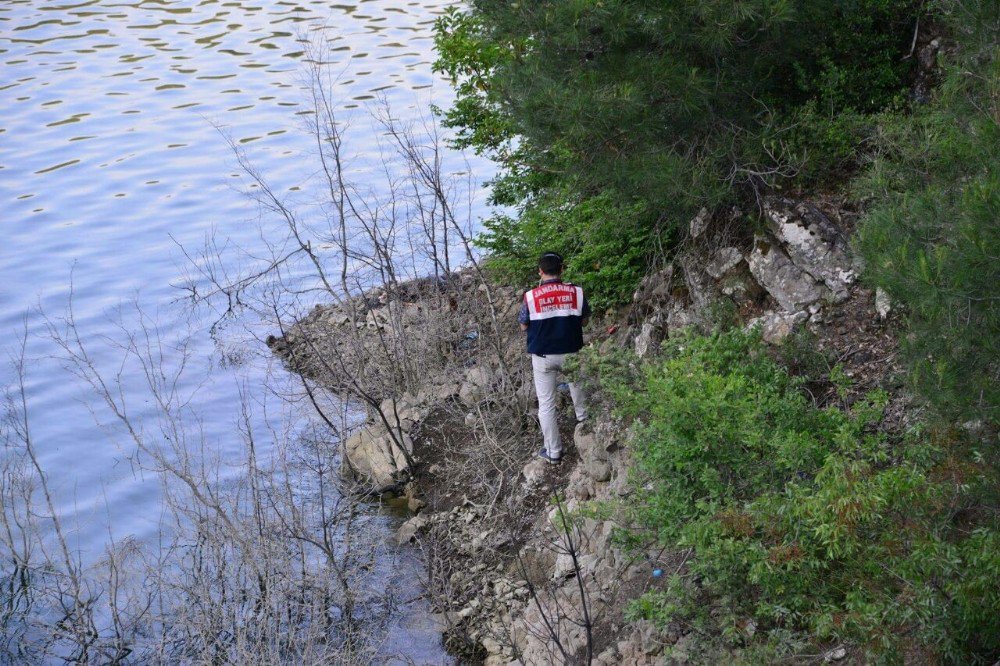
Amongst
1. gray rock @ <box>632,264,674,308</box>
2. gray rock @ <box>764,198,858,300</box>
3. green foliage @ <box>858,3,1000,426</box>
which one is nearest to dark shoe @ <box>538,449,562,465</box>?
gray rock @ <box>632,264,674,308</box>

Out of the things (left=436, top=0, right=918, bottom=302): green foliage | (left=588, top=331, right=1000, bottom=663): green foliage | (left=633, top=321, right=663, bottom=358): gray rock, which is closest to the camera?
(left=588, top=331, right=1000, bottom=663): green foliage

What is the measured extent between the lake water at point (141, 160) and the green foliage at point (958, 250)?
383 inches

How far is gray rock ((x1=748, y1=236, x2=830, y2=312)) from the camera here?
8914 millimetres

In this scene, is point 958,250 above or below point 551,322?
above

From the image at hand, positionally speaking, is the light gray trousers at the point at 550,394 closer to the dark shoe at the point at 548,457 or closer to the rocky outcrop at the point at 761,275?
the dark shoe at the point at 548,457

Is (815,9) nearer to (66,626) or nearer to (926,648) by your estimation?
(926,648)

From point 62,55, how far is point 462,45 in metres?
18.9

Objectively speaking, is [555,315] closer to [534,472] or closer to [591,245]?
[591,245]

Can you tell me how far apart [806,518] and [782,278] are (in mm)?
3384

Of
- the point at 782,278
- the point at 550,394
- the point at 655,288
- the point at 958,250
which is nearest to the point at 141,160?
the point at 550,394

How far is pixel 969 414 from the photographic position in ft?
19.2

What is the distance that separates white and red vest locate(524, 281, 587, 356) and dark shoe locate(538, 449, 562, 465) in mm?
1359

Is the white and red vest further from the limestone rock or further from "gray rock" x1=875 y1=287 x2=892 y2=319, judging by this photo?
"gray rock" x1=875 y1=287 x2=892 y2=319

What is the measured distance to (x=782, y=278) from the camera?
9156mm
